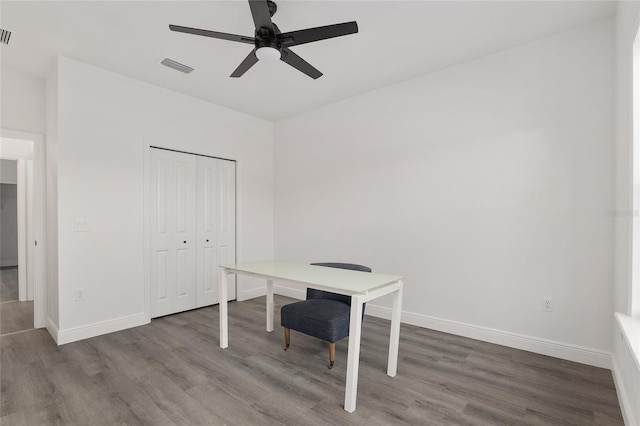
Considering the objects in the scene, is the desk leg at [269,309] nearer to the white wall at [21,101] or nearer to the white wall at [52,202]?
the white wall at [52,202]

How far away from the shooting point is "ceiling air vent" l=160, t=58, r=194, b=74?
124 inches

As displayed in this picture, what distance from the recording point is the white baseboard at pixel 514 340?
2533 mm

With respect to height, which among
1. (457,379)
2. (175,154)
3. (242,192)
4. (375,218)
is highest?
(175,154)

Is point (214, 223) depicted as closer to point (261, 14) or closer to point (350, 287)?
point (350, 287)

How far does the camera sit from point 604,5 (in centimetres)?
235

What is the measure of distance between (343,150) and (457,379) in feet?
9.62

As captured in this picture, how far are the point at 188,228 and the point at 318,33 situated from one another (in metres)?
3.06

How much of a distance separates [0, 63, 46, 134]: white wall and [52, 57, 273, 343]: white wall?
0.71 meters

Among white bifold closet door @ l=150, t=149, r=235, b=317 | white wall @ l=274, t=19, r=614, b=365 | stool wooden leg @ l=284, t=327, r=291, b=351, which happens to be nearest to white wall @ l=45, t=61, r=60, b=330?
white bifold closet door @ l=150, t=149, r=235, b=317

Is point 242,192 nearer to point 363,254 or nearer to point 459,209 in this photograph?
point 363,254

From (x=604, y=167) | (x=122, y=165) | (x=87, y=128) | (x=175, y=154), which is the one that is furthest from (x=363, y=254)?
(x=87, y=128)

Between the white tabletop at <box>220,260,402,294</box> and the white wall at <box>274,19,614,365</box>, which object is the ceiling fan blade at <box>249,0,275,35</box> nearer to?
the white tabletop at <box>220,260,402,294</box>

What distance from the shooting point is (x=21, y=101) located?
10.9ft

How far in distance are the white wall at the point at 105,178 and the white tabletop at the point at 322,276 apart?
4.85 ft
